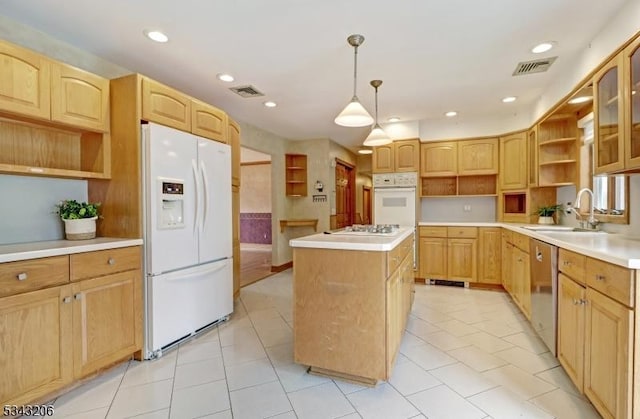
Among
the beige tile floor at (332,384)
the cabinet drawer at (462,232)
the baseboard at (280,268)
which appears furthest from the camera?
the baseboard at (280,268)

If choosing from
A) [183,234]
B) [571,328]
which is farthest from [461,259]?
[183,234]

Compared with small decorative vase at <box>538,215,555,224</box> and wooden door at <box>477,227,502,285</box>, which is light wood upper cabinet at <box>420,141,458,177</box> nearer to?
wooden door at <box>477,227,502,285</box>

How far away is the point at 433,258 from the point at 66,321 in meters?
4.26

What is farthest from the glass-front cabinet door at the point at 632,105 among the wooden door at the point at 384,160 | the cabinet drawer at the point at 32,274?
the cabinet drawer at the point at 32,274

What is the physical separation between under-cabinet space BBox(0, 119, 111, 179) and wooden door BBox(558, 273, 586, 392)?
338 centimetres

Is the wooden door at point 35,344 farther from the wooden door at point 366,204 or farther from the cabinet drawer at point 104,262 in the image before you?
the wooden door at point 366,204

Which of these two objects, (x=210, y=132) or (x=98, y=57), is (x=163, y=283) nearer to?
(x=210, y=132)

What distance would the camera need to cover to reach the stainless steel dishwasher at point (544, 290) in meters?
A: 2.24

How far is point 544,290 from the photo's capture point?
8.03 ft

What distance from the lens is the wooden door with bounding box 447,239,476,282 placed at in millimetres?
4430

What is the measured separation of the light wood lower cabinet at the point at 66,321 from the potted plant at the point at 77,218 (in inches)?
14.8

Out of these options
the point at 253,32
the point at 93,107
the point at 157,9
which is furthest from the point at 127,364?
the point at 253,32

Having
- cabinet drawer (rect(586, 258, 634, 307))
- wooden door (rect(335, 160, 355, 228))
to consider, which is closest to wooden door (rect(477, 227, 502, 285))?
cabinet drawer (rect(586, 258, 634, 307))

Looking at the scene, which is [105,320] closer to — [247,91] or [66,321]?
[66,321]
